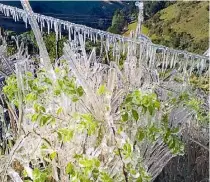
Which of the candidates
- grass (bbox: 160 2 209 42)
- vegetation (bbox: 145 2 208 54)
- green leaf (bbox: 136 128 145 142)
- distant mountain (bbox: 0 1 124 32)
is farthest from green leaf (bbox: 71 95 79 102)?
distant mountain (bbox: 0 1 124 32)

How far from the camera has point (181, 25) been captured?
42.8 m

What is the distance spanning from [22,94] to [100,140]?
328mm

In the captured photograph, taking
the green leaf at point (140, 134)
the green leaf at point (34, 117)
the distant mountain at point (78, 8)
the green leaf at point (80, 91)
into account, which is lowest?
the distant mountain at point (78, 8)

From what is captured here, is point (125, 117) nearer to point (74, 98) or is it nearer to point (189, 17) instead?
point (74, 98)

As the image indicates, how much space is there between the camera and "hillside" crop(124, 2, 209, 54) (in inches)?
1415

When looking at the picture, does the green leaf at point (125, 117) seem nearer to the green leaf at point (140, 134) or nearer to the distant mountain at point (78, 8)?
the green leaf at point (140, 134)

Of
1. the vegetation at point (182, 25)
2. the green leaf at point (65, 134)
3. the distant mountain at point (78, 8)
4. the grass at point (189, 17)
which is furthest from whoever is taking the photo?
the distant mountain at point (78, 8)

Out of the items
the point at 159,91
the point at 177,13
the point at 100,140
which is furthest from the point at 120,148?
the point at 177,13

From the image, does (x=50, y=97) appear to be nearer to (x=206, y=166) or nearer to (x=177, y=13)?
(x=206, y=166)

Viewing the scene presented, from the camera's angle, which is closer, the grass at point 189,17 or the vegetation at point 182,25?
the vegetation at point 182,25

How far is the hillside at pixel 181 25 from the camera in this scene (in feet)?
118

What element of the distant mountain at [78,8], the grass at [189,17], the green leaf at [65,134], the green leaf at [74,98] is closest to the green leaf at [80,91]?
the green leaf at [74,98]

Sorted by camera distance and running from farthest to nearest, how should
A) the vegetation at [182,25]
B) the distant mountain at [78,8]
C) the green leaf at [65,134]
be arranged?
the distant mountain at [78,8]
the vegetation at [182,25]
the green leaf at [65,134]

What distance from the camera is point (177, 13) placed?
4481cm
